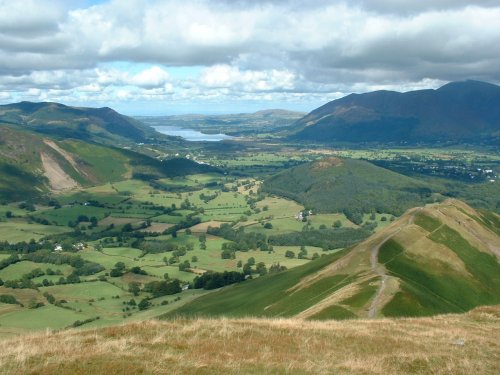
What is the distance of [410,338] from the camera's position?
127ft

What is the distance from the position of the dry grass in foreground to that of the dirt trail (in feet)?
123

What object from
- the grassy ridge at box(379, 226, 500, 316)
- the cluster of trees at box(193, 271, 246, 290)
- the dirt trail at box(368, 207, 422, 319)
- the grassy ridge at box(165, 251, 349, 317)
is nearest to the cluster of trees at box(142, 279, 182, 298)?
the cluster of trees at box(193, 271, 246, 290)

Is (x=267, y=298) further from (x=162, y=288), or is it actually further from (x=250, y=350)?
(x=250, y=350)

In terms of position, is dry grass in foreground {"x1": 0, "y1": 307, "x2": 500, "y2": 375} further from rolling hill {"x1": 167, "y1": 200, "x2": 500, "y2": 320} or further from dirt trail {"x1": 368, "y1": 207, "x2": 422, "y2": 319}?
rolling hill {"x1": 167, "y1": 200, "x2": 500, "y2": 320}

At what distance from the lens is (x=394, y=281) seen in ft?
310

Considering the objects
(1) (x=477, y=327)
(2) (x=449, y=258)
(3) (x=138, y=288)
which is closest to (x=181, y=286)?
(3) (x=138, y=288)

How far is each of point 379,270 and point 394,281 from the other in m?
14.3

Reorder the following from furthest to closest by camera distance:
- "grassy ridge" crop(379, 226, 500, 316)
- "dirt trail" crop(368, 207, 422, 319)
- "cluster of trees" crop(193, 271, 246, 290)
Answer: "cluster of trees" crop(193, 271, 246, 290)
"grassy ridge" crop(379, 226, 500, 316)
"dirt trail" crop(368, 207, 422, 319)

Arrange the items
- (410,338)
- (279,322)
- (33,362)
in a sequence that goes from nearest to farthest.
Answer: (33,362) < (410,338) < (279,322)

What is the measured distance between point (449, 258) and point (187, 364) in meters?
117

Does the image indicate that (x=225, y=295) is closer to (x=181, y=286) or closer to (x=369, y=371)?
(x=181, y=286)

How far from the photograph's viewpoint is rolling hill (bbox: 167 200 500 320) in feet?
282

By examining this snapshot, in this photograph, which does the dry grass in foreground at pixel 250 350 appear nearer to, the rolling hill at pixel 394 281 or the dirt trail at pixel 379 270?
the dirt trail at pixel 379 270

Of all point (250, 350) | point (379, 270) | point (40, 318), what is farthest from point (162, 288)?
point (250, 350)
